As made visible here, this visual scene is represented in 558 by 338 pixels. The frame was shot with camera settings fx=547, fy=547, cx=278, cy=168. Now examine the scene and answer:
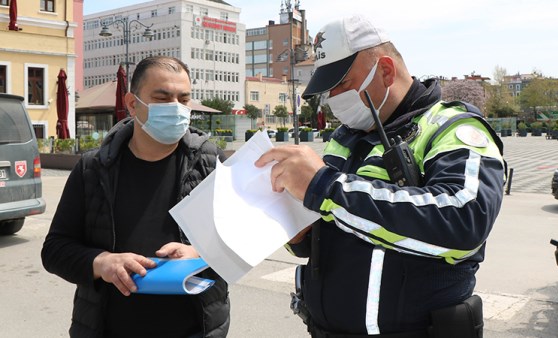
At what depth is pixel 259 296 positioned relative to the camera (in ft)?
17.3

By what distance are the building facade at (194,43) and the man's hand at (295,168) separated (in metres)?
87.1

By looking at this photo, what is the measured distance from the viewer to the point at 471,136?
1.46 metres

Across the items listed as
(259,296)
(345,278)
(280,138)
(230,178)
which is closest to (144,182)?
(230,178)

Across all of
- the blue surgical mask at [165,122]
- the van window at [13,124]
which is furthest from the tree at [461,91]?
the van window at [13,124]

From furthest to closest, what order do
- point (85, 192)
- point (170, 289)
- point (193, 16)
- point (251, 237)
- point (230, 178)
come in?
point (193, 16)
point (85, 192)
point (170, 289)
point (230, 178)
point (251, 237)

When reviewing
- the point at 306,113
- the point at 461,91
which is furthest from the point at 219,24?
the point at 461,91

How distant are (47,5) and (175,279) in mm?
31843

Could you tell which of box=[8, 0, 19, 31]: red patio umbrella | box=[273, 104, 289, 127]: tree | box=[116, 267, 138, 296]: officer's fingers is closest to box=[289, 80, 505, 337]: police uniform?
box=[116, 267, 138, 296]: officer's fingers

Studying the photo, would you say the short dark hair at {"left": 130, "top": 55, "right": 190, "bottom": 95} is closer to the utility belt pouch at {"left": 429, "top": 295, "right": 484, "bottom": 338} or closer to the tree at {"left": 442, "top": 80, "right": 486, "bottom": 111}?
the utility belt pouch at {"left": 429, "top": 295, "right": 484, "bottom": 338}

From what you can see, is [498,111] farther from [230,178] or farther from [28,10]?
[230,178]

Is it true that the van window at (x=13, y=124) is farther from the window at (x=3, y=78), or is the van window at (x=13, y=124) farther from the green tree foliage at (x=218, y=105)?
the green tree foliage at (x=218, y=105)

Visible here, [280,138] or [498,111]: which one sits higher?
[498,111]

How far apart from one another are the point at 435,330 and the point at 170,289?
2.86ft

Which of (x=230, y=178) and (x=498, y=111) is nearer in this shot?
(x=230, y=178)
